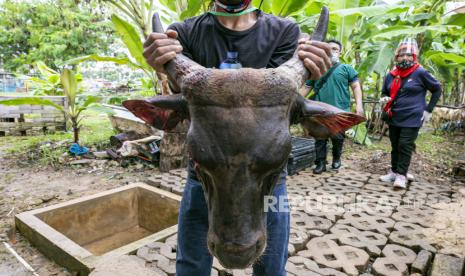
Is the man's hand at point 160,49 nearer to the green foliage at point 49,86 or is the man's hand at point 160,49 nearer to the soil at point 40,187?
the soil at point 40,187

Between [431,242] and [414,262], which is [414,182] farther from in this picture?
[414,262]

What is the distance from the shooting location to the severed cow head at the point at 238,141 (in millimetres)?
1250

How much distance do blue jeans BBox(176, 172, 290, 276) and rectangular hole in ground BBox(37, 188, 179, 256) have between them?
2317mm

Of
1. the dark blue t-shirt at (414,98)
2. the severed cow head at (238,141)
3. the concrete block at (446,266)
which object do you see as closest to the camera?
the severed cow head at (238,141)

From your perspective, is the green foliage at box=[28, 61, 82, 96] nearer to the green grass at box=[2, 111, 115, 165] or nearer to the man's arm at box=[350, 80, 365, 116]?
the green grass at box=[2, 111, 115, 165]

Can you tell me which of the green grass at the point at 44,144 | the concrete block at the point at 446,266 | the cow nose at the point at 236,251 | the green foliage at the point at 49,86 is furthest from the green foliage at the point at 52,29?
the cow nose at the point at 236,251

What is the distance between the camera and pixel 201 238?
184 cm

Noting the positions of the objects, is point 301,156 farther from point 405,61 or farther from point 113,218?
point 113,218

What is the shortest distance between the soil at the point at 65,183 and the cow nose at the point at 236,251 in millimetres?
2387

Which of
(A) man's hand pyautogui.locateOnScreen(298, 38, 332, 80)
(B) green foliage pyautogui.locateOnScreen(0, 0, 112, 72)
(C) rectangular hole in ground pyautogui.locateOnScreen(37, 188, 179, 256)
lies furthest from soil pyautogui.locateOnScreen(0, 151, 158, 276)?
(B) green foliage pyautogui.locateOnScreen(0, 0, 112, 72)

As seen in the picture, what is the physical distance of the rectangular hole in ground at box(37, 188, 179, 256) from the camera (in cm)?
400

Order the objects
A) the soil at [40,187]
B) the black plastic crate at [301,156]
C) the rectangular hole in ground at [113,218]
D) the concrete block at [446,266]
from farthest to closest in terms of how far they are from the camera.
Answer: the black plastic crate at [301,156]
the rectangular hole in ground at [113,218]
the soil at [40,187]
the concrete block at [446,266]

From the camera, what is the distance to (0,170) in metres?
5.97

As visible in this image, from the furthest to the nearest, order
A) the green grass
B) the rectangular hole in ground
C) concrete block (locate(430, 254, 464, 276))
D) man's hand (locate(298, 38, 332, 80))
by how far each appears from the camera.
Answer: the green grass, the rectangular hole in ground, concrete block (locate(430, 254, 464, 276)), man's hand (locate(298, 38, 332, 80))
